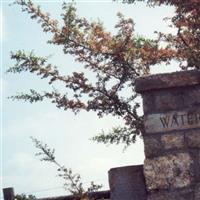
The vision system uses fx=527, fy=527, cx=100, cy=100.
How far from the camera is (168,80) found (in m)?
3.93

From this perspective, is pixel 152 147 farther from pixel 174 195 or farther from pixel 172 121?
pixel 174 195

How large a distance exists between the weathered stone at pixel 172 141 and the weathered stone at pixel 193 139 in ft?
0.14

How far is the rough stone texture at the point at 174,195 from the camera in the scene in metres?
3.73

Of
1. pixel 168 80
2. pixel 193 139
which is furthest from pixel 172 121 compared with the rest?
pixel 168 80

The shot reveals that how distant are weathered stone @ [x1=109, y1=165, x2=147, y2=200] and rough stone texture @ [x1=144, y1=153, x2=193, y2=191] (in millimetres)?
169

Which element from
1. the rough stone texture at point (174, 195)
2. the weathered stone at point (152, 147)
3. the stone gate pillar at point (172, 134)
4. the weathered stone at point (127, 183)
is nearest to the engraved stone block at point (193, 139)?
the stone gate pillar at point (172, 134)

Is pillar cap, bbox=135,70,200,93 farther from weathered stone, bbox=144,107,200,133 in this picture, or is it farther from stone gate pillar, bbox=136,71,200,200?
weathered stone, bbox=144,107,200,133

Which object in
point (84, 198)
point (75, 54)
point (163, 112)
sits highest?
point (75, 54)

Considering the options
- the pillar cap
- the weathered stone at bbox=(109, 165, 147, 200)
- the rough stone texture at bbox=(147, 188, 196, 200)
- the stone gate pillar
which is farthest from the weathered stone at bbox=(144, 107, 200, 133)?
the rough stone texture at bbox=(147, 188, 196, 200)

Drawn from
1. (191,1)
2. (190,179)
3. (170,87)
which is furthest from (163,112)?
(191,1)

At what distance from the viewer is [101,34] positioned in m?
9.05

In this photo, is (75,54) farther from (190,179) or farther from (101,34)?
(190,179)

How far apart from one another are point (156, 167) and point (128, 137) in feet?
16.0

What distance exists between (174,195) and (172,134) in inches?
17.4
